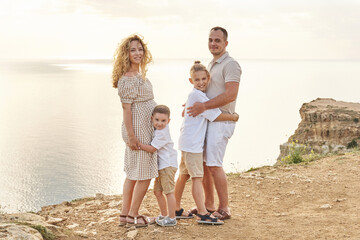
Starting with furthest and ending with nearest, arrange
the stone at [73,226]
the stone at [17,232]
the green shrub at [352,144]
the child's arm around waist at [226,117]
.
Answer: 1. the green shrub at [352,144]
2. the stone at [73,226]
3. the child's arm around waist at [226,117]
4. the stone at [17,232]

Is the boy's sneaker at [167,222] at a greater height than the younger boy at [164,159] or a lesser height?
lesser

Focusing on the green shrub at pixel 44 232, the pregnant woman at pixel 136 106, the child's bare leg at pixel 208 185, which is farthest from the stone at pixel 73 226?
the child's bare leg at pixel 208 185

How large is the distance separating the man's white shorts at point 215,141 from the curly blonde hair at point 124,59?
115cm

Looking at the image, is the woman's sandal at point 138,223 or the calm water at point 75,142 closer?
the woman's sandal at point 138,223

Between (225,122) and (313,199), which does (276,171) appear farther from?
(225,122)

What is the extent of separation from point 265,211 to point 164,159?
2.18 m

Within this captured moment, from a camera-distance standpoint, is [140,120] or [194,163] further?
[194,163]

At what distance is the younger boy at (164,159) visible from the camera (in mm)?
4996

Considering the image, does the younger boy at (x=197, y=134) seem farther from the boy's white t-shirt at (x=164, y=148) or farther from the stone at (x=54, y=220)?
the stone at (x=54, y=220)

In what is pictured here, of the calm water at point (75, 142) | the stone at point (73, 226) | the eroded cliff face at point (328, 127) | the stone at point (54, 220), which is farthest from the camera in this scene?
the calm water at point (75, 142)

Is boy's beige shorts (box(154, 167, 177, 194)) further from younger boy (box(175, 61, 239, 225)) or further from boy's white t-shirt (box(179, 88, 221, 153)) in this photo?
boy's white t-shirt (box(179, 88, 221, 153))

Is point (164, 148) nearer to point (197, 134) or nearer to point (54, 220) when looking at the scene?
point (197, 134)

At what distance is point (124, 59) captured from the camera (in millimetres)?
4992

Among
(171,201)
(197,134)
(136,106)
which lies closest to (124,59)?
(136,106)
